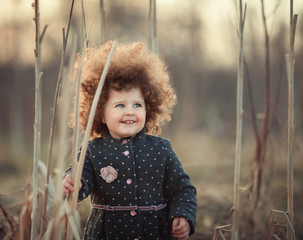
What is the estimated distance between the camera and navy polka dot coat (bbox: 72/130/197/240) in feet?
5.04

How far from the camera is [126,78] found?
1612mm

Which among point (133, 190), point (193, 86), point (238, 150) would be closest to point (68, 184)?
point (133, 190)

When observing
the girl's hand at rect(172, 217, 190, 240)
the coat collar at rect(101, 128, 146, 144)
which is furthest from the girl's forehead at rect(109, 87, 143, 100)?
the girl's hand at rect(172, 217, 190, 240)

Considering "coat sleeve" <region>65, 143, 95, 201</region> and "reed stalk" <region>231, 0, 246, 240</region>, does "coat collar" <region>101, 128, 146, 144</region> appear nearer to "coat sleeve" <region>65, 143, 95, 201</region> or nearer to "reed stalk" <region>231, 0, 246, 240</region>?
"coat sleeve" <region>65, 143, 95, 201</region>

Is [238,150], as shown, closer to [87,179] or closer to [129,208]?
[129,208]

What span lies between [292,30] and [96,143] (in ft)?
3.30

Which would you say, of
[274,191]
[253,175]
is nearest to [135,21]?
[274,191]

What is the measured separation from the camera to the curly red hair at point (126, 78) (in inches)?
63.9

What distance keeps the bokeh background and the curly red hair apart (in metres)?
0.47

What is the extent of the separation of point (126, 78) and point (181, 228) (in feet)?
2.23

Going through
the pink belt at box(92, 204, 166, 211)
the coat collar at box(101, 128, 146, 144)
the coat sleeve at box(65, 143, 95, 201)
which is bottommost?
the pink belt at box(92, 204, 166, 211)

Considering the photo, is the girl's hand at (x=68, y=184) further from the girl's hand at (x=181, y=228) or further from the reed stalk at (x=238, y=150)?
the reed stalk at (x=238, y=150)

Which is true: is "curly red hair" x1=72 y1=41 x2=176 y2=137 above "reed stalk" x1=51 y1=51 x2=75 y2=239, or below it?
above

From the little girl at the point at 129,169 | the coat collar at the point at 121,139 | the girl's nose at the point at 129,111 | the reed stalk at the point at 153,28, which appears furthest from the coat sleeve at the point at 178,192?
the reed stalk at the point at 153,28
